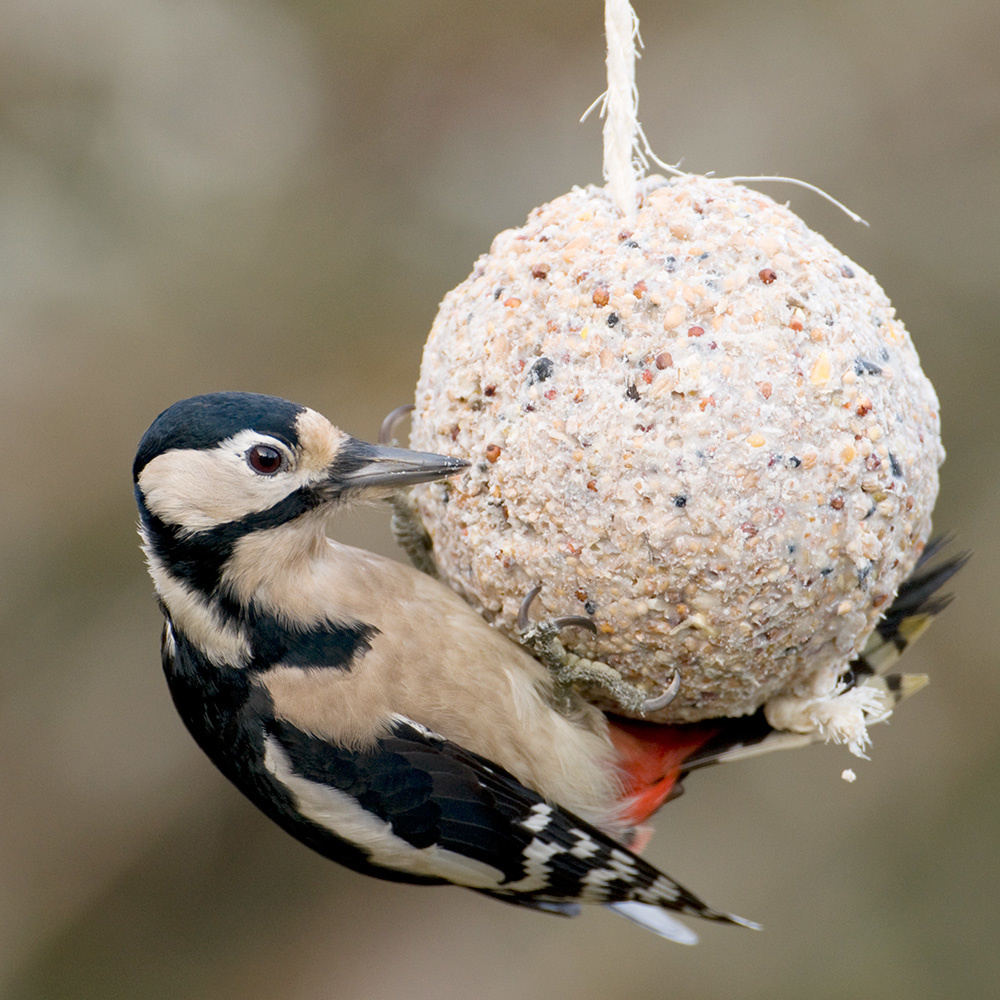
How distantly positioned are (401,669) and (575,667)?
279mm

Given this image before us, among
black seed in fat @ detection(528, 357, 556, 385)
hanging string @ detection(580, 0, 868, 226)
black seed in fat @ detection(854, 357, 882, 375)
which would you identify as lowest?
black seed in fat @ detection(528, 357, 556, 385)

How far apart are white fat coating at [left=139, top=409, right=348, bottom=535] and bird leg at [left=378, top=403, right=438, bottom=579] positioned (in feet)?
0.94

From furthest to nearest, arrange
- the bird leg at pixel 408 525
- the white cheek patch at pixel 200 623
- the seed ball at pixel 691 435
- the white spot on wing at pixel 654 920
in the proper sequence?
1. the white spot on wing at pixel 654 920
2. the bird leg at pixel 408 525
3. the white cheek patch at pixel 200 623
4. the seed ball at pixel 691 435

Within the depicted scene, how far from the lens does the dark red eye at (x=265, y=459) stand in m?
1.53

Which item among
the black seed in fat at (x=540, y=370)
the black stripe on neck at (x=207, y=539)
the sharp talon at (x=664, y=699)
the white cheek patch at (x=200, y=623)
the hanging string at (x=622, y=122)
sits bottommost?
the white cheek patch at (x=200, y=623)

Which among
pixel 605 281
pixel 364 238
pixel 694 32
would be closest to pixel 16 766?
pixel 364 238

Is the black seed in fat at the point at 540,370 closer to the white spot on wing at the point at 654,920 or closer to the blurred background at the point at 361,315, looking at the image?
the white spot on wing at the point at 654,920

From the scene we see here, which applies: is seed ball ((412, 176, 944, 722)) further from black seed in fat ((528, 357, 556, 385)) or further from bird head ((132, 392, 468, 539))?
bird head ((132, 392, 468, 539))

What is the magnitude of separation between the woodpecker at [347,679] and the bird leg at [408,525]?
117mm


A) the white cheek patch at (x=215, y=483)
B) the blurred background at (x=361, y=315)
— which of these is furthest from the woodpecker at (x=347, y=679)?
the blurred background at (x=361, y=315)

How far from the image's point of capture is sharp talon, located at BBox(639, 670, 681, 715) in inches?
60.1

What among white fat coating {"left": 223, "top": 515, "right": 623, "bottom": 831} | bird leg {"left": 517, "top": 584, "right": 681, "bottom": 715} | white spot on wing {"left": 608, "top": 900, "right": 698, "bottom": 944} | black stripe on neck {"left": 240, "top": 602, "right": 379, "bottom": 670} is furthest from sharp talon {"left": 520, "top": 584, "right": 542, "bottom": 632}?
white spot on wing {"left": 608, "top": 900, "right": 698, "bottom": 944}

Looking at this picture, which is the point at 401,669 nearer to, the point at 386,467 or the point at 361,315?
the point at 386,467

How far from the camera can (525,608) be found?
1531 mm
